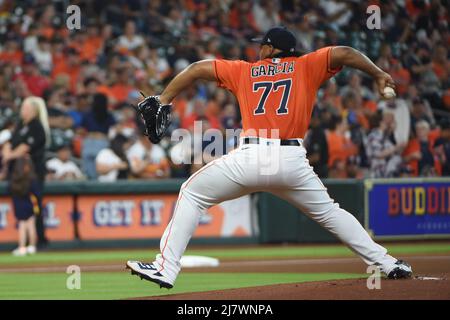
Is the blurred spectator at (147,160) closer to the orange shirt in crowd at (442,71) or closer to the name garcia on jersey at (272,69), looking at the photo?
the orange shirt in crowd at (442,71)

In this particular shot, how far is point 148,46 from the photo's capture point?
18.5 m

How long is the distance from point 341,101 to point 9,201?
230 inches

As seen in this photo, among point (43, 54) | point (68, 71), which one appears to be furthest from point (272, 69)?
point (43, 54)

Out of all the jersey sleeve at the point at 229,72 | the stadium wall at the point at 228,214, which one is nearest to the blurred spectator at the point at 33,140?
the stadium wall at the point at 228,214

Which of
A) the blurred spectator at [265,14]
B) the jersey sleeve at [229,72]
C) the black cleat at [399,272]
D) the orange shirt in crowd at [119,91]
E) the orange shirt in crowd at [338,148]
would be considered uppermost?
the blurred spectator at [265,14]

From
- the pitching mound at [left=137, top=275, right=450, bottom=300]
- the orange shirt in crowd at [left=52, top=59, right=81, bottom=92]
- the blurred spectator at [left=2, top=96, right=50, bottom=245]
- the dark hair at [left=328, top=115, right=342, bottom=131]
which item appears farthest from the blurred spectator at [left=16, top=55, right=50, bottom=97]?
the pitching mound at [left=137, top=275, right=450, bottom=300]

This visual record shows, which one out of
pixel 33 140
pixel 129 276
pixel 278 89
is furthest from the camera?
pixel 33 140

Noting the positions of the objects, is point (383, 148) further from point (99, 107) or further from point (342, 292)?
point (342, 292)

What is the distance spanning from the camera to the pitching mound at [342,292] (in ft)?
22.2

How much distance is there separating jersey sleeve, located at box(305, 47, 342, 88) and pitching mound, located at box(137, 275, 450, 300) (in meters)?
1.60

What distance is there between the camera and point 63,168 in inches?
611

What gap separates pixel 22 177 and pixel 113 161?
1.76 metres

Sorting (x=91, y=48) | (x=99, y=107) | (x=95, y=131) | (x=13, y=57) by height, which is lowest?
(x=95, y=131)
